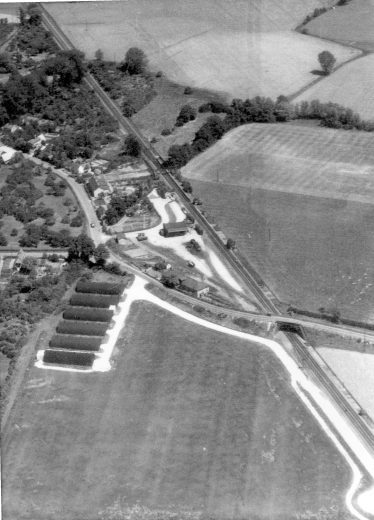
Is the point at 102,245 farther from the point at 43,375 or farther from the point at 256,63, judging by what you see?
the point at 256,63

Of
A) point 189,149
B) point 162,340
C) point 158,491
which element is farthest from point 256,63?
point 158,491

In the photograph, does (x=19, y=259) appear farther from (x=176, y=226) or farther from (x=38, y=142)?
(x=38, y=142)

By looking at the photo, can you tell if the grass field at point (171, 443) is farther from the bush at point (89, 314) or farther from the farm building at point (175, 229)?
the farm building at point (175, 229)

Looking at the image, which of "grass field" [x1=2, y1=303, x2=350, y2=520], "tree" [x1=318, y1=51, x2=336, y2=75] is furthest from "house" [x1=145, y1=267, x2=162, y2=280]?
"tree" [x1=318, y1=51, x2=336, y2=75]

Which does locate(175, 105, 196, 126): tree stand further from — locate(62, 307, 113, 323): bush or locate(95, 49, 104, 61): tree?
locate(62, 307, 113, 323): bush

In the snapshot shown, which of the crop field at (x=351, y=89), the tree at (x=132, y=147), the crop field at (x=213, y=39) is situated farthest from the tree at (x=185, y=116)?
the crop field at (x=351, y=89)
